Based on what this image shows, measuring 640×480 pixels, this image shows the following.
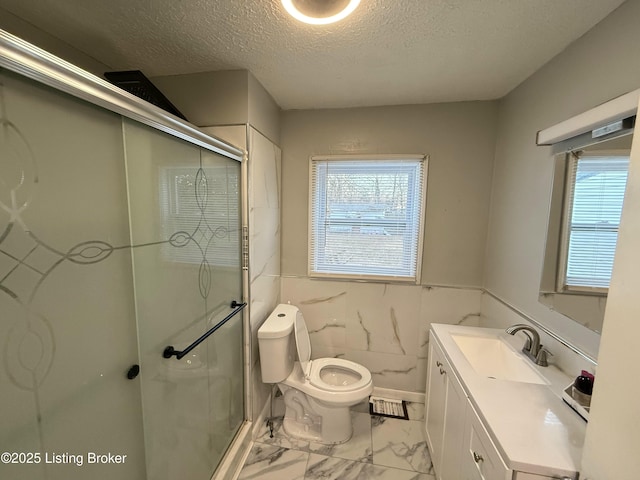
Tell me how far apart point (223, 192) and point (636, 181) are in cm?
149

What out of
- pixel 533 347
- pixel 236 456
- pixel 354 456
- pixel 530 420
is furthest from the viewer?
pixel 354 456

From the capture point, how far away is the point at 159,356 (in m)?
1.05

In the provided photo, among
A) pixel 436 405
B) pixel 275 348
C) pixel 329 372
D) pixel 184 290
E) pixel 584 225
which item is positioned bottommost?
pixel 329 372

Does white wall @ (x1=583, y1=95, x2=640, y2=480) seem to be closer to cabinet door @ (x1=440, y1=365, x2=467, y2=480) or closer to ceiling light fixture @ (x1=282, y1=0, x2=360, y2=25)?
cabinet door @ (x1=440, y1=365, x2=467, y2=480)

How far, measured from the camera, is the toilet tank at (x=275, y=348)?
1.66 m

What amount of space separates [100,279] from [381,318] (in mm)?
1803

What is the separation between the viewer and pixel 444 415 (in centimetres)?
133

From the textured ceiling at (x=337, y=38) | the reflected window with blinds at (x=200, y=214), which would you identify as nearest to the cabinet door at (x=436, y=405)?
the reflected window with blinds at (x=200, y=214)

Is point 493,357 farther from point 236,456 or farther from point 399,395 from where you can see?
point 236,456

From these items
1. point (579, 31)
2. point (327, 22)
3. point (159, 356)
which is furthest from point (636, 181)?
point (159, 356)

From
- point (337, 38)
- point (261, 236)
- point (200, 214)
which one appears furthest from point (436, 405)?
point (337, 38)

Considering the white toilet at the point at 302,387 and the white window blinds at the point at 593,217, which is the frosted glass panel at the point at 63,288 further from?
the white window blinds at the point at 593,217

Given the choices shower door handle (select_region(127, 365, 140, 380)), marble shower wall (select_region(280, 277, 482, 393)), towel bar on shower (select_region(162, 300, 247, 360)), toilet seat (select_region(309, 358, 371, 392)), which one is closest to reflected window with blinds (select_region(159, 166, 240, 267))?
towel bar on shower (select_region(162, 300, 247, 360))

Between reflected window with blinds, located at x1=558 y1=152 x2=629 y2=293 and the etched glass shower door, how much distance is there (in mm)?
1660
